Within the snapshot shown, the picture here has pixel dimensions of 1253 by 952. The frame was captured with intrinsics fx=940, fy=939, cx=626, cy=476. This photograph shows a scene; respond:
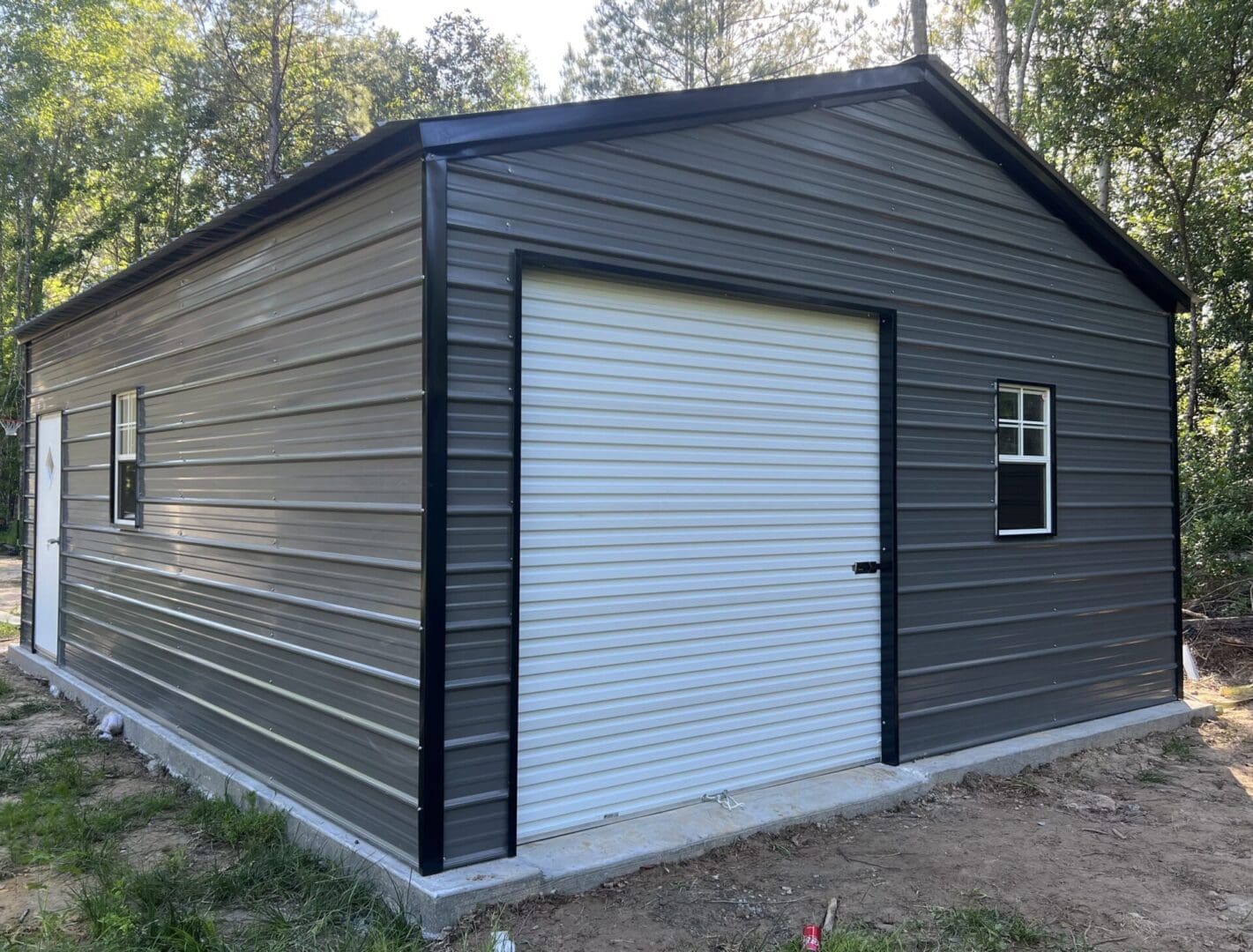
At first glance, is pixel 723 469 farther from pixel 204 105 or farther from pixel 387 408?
pixel 204 105

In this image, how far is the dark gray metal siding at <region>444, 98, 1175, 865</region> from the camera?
3883 mm

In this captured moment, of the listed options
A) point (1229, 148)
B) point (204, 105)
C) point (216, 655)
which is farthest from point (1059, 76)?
point (204, 105)

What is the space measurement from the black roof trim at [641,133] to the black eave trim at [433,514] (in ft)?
0.78

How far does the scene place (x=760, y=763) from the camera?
4980 mm

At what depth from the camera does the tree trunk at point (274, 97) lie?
838 inches

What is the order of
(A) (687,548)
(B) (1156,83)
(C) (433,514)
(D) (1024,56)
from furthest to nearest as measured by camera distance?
(D) (1024,56) → (B) (1156,83) → (A) (687,548) → (C) (433,514)

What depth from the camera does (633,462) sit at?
4594mm

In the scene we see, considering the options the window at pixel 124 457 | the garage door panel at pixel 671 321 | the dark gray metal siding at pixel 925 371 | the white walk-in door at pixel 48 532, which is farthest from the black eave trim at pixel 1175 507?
the white walk-in door at pixel 48 532

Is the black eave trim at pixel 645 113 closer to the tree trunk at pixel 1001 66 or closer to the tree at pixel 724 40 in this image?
the tree trunk at pixel 1001 66

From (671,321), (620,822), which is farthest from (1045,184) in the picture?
(620,822)

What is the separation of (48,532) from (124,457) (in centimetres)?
239

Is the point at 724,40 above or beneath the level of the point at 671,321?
above

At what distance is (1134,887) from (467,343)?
12.3 ft

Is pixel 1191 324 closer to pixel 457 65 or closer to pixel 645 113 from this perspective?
pixel 645 113
